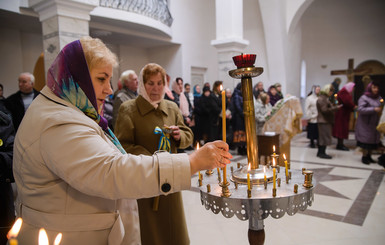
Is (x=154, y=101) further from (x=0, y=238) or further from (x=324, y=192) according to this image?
(x=324, y=192)

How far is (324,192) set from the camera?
13.2ft

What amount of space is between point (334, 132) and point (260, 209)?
270 inches

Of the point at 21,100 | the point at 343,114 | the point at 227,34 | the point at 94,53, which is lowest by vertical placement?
the point at 343,114

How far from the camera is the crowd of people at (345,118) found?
18.1ft

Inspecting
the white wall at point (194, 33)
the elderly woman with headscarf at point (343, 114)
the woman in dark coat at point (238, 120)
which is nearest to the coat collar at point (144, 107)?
the woman in dark coat at point (238, 120)

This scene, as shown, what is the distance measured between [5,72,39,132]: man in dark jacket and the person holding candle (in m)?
3.22

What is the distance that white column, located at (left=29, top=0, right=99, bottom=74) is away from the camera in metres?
4.13

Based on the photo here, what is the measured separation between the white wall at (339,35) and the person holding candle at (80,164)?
14.4 meters

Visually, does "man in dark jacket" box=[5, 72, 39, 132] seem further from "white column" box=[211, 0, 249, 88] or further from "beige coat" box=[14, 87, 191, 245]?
"white column" box=[211, 0, 249, 88]

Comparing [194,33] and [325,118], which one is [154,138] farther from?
[194,33]

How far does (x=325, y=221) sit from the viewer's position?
3100 mm

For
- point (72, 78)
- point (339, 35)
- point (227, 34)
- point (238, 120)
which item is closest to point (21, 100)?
point (72, 78)

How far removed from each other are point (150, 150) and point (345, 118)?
20.9ft

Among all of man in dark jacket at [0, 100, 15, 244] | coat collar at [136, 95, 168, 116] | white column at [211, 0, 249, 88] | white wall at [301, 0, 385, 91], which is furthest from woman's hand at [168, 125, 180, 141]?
white wall at [301, 0, 385, 91]
